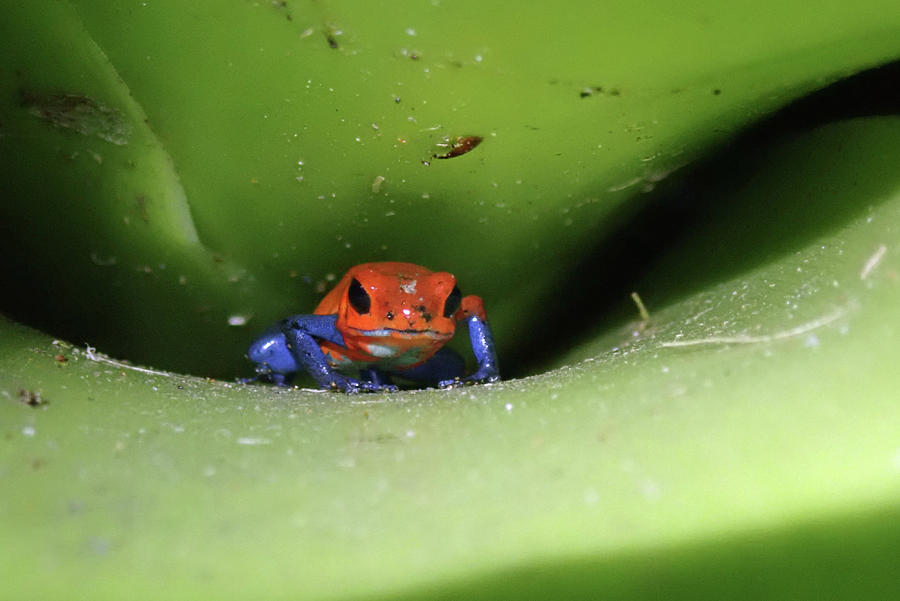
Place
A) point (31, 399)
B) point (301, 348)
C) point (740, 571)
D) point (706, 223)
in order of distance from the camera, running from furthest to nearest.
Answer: point (301, 348)
point (706, 223)
point (31, 399)
point (740, 571)

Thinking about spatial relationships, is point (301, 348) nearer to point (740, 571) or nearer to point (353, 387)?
point (353, 387)


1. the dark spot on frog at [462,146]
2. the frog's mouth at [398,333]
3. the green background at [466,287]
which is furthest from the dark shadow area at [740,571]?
the frog's mouth at [398,333]

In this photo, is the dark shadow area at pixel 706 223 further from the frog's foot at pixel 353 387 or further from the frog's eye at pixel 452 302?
the frog's foot at pixel 353 387

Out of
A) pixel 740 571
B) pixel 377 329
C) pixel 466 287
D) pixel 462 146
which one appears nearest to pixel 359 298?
pixel 377 329

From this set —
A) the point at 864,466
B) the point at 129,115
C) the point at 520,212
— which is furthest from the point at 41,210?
the point at 864,466

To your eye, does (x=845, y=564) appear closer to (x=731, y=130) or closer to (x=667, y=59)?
(x=667, y=59)

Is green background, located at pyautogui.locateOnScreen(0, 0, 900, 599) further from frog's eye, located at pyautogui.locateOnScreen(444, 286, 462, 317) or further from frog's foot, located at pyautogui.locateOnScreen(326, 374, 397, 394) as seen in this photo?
frog's foot, located at pyautogui.locateOnScreen(326, 374, 397, 394)
